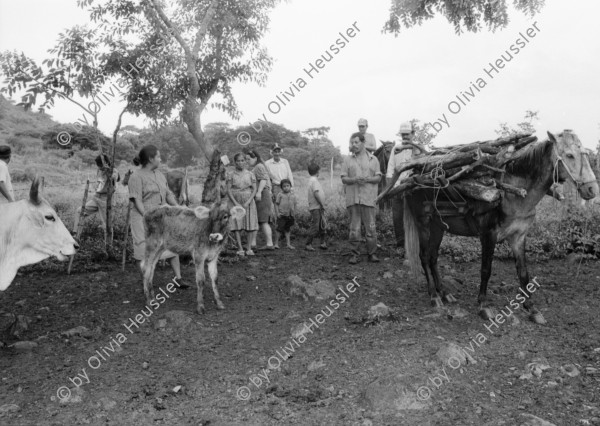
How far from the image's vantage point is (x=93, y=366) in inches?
205

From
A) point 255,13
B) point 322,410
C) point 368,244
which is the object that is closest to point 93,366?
point 322,410

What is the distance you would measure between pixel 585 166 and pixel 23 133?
29452mm

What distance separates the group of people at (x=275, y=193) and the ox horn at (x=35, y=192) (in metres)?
1.57

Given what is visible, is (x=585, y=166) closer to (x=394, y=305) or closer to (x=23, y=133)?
(x=394, y=305)

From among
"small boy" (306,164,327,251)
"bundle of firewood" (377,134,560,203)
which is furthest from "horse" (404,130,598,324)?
"small boy" (306,164,327,251)

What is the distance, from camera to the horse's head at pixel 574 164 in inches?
215

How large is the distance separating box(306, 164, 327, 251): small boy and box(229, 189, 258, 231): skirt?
3.78ft

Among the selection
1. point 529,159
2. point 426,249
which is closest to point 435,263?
point 426,249

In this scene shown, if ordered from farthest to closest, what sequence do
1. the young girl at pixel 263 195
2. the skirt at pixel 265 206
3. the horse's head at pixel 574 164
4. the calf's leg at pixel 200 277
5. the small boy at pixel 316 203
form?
the small boy at pixel 316 203 < the skirt at pixel 265 206 < the young girl at pixel 263 195 < the calf's leg at pixel 200 277 < the horse's head at pixel 574 164

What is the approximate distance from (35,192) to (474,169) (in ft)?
15.3

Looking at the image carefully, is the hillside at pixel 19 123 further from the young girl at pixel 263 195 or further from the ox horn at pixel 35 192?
the ox horn at pixel 35 192

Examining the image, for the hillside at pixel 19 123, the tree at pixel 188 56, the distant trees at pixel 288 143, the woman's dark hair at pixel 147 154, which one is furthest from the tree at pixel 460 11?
the hillside at pixel 19 123

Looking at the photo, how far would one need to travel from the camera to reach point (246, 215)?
8.93 metres

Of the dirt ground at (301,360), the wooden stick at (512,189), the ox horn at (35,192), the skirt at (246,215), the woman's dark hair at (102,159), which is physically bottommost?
the dirt ground at (301,360)
